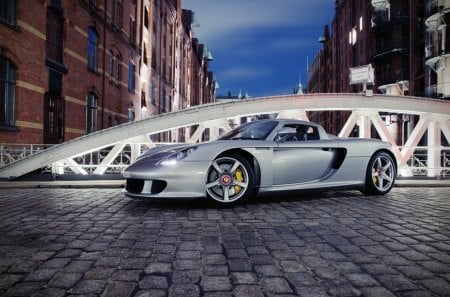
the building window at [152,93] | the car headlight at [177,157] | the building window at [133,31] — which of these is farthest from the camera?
the building window at [152,93]

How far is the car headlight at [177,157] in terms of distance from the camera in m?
4.87

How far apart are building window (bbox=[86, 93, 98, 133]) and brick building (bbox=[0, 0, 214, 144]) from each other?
5 centimetres

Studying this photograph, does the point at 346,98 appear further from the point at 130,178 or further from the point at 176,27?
the point at 176,27

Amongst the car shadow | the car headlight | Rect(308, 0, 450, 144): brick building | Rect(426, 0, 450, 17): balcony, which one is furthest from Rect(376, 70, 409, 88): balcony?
the car headlight

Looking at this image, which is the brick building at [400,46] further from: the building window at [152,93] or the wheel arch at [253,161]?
the wheel arch at [253,161]

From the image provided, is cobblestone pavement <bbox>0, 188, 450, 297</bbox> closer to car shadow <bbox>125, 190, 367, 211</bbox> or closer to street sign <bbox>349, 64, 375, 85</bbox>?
car shadow <bbox>125, 190, 367, 211</bbox>

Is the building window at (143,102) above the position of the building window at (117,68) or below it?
below

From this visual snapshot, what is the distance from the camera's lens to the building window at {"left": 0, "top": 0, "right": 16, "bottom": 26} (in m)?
11.6

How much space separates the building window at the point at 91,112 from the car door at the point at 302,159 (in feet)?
45.1

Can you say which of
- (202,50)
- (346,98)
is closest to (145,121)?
(346,98)

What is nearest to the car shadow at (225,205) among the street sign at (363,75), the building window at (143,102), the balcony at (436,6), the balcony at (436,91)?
the street sign at (363,75)

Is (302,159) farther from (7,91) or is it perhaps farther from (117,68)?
(117,68)

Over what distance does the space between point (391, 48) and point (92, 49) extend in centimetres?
2488

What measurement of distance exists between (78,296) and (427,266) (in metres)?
2.28
